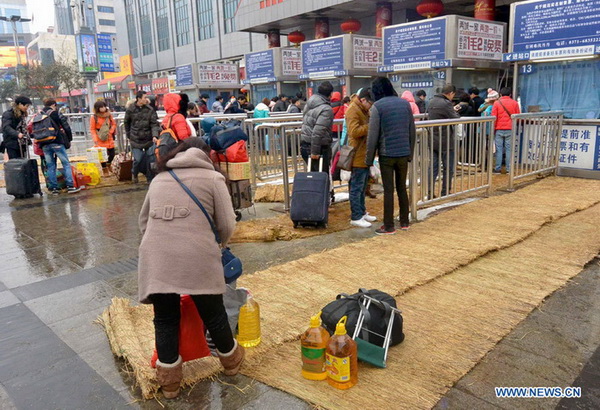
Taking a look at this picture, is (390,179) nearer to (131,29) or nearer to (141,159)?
(141,159)

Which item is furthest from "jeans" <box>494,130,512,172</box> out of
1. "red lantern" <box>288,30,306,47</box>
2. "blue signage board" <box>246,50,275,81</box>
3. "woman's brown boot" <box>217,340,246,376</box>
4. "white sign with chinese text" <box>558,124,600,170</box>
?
"red lantern" <box>288,30,306,47</box>

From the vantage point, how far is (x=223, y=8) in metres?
34.8

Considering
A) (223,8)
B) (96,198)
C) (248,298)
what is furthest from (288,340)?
(223,8)

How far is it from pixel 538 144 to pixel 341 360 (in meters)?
7.79

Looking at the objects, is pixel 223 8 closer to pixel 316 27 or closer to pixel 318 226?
pixel 316 27

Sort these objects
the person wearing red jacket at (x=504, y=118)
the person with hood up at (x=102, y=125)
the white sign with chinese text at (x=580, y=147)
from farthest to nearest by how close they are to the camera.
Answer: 1. the person with hood up at (x=102, y=125)
2. the person wearing red jacket at (x=504, y=118)
3. the white sign with chinese text at (x=580, y=147)

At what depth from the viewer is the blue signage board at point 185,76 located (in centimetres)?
2205

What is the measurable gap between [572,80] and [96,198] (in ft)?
31.1

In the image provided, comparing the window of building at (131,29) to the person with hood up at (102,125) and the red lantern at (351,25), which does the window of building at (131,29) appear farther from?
the person with hood up at (102,125)

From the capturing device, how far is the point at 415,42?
41.9 feet

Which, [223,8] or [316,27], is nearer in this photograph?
[316,27]

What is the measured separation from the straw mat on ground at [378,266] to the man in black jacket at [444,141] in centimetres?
50

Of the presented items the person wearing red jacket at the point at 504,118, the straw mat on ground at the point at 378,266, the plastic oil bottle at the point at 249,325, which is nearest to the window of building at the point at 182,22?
the person wearing red jacket at the point at 504,118

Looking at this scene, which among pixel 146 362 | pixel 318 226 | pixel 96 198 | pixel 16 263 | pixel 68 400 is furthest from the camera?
pixel 96 198
